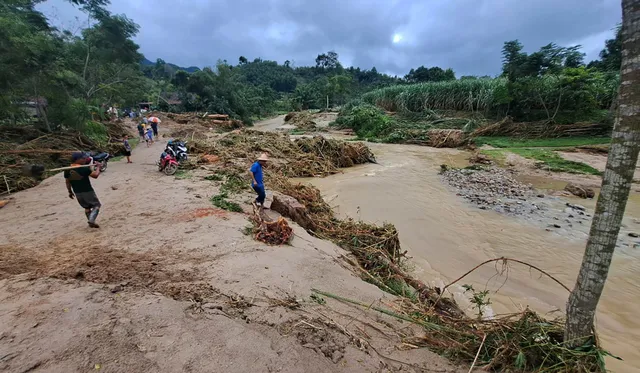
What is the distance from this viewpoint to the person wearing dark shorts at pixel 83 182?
5039 mm

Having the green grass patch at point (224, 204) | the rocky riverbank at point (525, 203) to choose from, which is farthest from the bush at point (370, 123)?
the green grass patch at point (224, 204)

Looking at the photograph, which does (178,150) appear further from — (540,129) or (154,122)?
(540,129)

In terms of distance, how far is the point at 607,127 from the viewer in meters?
16.0

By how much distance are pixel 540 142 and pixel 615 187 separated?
62.0 ft

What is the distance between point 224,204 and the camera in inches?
256

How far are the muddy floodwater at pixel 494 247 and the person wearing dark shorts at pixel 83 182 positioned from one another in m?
5.65

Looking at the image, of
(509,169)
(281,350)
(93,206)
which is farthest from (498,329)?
(509,169)

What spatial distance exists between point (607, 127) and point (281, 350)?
70.9ft

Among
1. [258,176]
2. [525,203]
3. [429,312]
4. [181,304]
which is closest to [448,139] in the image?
[525,203]

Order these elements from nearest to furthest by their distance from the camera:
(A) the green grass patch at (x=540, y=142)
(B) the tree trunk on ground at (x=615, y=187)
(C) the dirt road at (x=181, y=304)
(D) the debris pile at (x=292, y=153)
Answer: (B) the tree trunk on ground at (x=615, y=187)
(C) the dirt road at (x=181, y=304)
(D) the debris pile at (x=292, y=153)
(A) the green grass patch at (x=540, y=142)

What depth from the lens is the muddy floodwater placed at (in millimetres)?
4258

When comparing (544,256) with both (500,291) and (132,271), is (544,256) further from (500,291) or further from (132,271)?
(132,271)

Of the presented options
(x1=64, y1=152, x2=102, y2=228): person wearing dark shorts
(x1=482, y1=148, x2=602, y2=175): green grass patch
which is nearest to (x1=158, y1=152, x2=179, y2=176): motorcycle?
(x1=64, y1=152, x2=102, y2=228): person wearing dark shorts

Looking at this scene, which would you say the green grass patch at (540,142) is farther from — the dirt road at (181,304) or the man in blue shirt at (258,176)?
the dirt road at (181,304)
